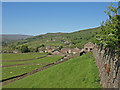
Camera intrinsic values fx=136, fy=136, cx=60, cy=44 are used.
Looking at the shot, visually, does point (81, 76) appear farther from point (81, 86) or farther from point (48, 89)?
point (48, 89)

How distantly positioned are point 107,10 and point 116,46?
495 centimetres

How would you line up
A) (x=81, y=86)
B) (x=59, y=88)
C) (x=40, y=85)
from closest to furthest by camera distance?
(x=81, y=86) < (x=59, y=88) < (x=40, y=85)

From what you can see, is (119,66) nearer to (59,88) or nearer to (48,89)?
(59,88)

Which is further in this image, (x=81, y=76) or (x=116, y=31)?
(x=81, y=76)

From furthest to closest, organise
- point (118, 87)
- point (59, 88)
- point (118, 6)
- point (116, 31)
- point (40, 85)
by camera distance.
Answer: point (40, 85)
point (59, 88)
point (118, 6)
point (116, 31)
point (118, 87)

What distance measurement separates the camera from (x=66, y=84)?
1636 centimetres

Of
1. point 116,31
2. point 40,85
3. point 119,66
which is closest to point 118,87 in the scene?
point 119,66

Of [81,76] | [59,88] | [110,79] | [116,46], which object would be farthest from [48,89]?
[116,46]

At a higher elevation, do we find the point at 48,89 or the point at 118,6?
the point at 118,6

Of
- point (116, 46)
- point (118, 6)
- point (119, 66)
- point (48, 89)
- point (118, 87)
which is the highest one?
point (118, 6)

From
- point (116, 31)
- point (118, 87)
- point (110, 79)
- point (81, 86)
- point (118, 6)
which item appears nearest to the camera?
point (118, 87)

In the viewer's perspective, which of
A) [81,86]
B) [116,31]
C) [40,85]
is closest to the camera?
[116,31]

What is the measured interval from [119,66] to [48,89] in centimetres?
1014

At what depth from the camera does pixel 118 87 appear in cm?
962
